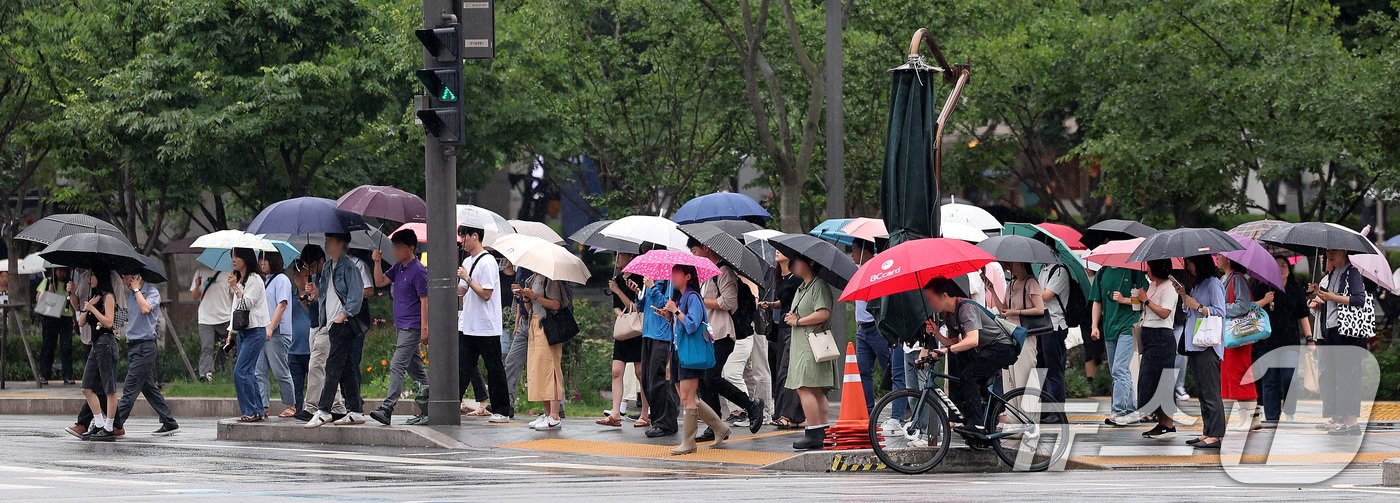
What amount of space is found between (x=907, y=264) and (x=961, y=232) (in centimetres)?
594

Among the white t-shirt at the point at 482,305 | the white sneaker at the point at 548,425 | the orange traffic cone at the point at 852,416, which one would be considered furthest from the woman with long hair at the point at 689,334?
the white t-shirt at the point at 482,305

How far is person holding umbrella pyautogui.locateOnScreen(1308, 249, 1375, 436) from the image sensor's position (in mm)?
15781

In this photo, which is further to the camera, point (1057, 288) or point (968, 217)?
point (968, 217)

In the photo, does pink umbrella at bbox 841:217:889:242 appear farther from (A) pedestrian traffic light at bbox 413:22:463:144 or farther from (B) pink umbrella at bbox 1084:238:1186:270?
(A) pedestrian traffic light at bbox 413:22:463:144

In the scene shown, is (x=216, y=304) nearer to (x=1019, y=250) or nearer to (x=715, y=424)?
(x=715, y=424)

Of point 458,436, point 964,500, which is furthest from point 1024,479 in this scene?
point 458,436

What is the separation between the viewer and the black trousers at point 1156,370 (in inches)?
590

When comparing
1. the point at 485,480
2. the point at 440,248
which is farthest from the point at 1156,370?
the point at 485,480

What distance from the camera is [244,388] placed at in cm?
1565

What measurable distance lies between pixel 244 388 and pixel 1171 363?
7924 millimetres

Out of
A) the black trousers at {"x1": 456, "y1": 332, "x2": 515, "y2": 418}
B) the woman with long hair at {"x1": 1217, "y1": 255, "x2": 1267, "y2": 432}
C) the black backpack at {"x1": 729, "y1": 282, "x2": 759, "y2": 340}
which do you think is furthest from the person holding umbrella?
the black trousers at {"x1": 456, "y1": 332, "x2": 515, "y2": 418}

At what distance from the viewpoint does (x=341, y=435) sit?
15.1 m

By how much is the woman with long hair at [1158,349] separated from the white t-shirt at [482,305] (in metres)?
5.59

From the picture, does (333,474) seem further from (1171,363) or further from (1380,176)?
(1380,176)
